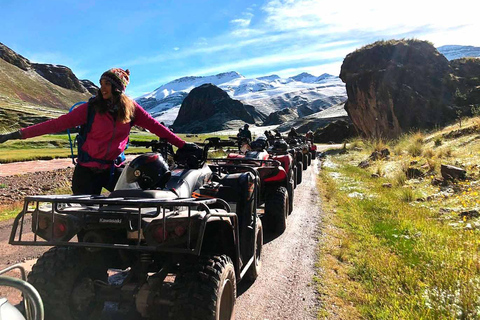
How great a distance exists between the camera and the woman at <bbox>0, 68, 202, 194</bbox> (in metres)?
3.34

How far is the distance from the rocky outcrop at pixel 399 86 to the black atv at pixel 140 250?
27053mm

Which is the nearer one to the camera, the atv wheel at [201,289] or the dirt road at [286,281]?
the atv wheel at [201,289]

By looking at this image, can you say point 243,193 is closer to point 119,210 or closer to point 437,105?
point 119,210

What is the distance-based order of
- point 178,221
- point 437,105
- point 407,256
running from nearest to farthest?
point 178,221
point 407,256
point 437,105

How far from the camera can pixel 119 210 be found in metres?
2.57

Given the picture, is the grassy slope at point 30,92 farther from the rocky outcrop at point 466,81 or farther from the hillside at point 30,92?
the rocky outcrop at point 466,81

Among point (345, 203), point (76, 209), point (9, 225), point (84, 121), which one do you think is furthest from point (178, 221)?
point (345, 203)

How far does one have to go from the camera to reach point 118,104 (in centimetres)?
340

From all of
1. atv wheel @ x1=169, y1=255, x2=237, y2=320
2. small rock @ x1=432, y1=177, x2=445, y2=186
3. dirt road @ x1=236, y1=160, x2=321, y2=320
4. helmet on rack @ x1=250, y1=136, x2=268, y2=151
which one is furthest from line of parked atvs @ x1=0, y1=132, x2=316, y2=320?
small rock @ x1=432, y1=177, x2=445, y2=186

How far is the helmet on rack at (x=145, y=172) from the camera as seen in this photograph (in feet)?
10.3

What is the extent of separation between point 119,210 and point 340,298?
2848mm

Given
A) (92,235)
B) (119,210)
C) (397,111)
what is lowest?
(397,111)

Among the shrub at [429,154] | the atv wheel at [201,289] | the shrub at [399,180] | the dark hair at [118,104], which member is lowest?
the shrub at [429,154]

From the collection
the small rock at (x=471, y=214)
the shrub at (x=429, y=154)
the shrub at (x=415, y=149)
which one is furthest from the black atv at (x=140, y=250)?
the shrub at (x=415, y=149)
